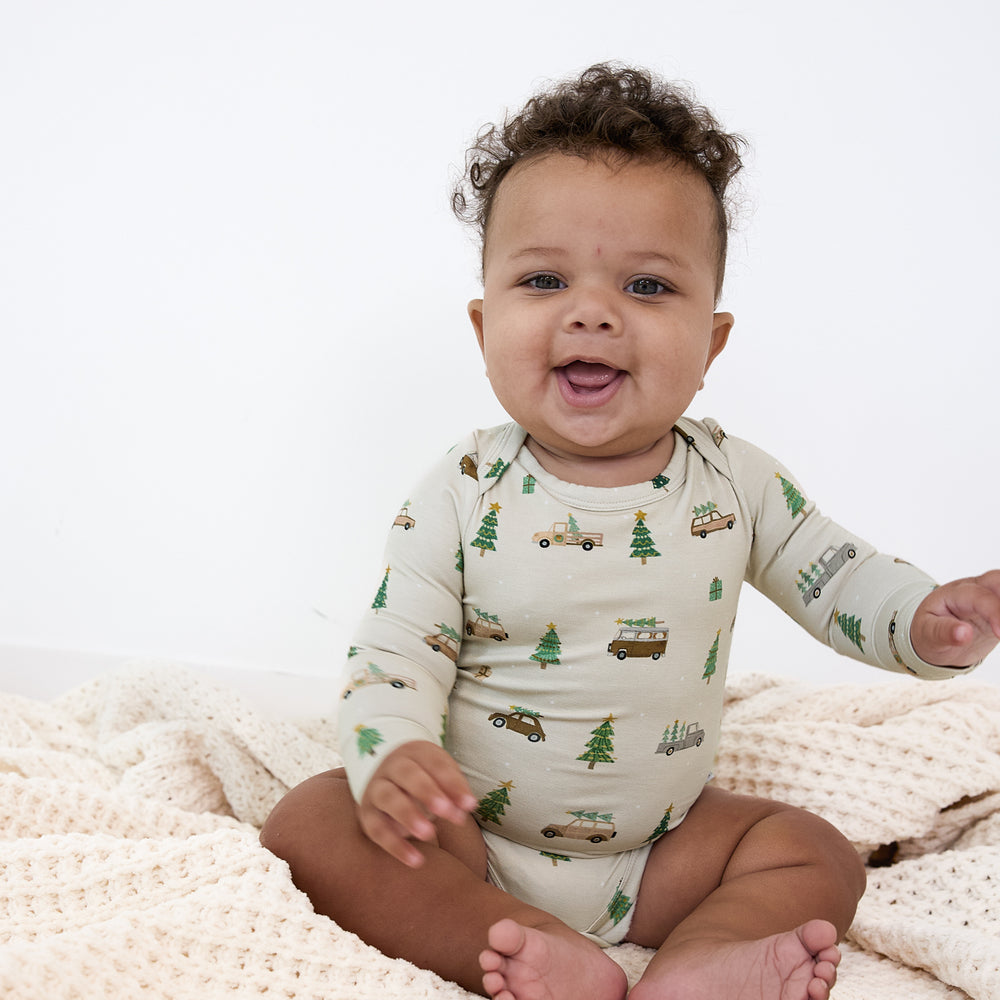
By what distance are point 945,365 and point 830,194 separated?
0.29m

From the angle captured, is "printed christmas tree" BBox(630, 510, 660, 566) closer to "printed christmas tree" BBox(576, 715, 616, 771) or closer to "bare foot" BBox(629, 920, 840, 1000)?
"printed christmas tree" BBox(576, 715, 616, 771)

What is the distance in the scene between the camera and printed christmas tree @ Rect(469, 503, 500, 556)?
0.92 m

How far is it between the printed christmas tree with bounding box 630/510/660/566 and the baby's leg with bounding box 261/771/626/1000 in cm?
28

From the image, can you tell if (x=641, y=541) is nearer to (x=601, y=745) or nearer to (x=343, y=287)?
(x=601, y=745)

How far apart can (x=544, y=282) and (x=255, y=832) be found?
565 mm

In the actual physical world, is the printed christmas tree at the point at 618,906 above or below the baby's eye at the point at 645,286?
below

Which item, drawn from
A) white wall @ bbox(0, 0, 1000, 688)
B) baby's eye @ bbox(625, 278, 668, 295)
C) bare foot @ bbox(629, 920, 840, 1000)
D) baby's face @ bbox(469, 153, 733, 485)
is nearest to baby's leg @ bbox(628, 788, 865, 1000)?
bare foot @ bbox(629, 920, 840, 1000)

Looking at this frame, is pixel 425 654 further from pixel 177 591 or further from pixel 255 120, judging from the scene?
pixel 255 120

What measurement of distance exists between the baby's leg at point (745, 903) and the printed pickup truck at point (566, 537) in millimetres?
262

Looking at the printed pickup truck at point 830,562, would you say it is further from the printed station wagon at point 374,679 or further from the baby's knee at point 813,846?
the printed station wagon at point 374,679

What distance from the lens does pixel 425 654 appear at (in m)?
0.89

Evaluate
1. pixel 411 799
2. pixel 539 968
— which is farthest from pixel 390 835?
pixel 539 968

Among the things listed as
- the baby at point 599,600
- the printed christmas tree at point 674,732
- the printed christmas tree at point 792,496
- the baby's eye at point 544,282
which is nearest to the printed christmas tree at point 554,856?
the baby at point 599,600

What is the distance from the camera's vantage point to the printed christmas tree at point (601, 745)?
92cm
